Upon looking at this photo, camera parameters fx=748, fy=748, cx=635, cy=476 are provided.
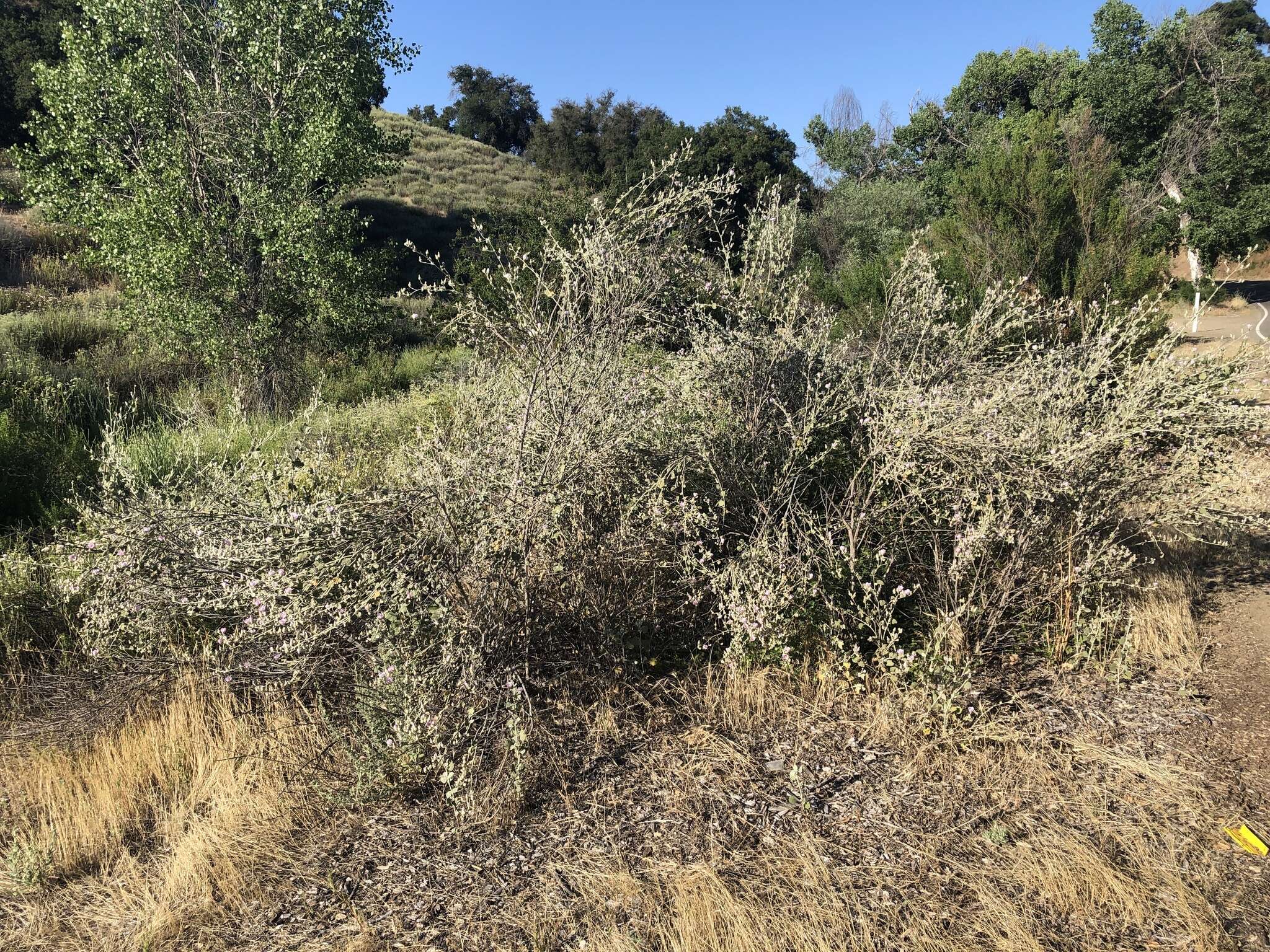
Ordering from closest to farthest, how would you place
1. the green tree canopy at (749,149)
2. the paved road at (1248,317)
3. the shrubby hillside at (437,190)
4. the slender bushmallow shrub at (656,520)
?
the slender bushmallow shrub at (656,520)
the paved road at (1248,317)
the shrubby hillside at (437,190)
the green tree canopy at (749,149)

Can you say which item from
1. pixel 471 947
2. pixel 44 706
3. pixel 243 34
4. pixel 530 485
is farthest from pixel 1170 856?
pixel 243 34

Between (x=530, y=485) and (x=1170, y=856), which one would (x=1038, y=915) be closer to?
(x=1170, y=856)

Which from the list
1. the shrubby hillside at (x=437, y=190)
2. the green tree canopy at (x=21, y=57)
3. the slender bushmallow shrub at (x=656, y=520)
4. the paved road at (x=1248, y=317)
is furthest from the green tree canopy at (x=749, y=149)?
the slender bushmallow shrub at (x=656, y=520)

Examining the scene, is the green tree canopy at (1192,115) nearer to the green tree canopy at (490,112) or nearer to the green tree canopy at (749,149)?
the green tree canopy at (749,149)

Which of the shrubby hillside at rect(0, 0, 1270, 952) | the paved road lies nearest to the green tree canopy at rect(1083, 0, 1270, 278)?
the paved road

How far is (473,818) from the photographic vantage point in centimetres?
259

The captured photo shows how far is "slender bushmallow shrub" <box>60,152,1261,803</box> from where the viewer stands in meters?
2.88

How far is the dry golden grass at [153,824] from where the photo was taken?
2287mm

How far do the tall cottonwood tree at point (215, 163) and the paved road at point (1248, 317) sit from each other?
1486 centimetres

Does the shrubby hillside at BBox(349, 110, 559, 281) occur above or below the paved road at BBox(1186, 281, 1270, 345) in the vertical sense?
above

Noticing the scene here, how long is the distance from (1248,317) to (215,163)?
29688 millimetres

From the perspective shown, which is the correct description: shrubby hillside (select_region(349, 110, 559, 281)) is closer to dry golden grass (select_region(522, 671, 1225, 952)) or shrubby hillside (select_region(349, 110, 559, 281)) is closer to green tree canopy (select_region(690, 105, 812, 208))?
green tree canopy (select_region(690, 105, 812, 208))

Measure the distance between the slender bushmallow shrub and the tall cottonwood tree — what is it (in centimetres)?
561

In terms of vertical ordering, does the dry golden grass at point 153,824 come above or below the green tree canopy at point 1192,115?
below
